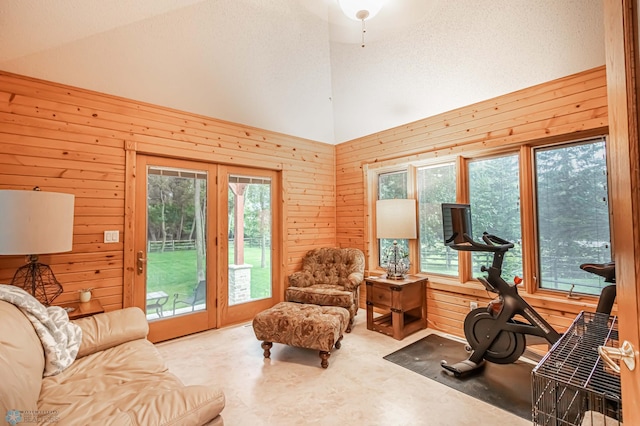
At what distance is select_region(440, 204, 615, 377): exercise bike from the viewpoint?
7.55 ft

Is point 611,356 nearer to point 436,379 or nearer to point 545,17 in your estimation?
point 436,379

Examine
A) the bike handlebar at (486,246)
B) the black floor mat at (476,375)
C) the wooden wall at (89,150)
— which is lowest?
the black floor mat at (476,375)

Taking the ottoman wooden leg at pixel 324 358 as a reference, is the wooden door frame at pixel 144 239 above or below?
above

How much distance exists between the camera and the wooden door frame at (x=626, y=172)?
0.68m

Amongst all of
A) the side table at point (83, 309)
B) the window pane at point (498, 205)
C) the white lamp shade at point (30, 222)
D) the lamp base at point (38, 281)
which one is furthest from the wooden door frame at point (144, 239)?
the window pane at point (498, 205)

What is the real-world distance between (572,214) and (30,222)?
435 cm

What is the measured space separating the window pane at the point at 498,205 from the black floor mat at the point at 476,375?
0.90 metres

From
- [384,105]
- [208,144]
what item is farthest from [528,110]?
[208,144]

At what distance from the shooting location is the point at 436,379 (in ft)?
7.85

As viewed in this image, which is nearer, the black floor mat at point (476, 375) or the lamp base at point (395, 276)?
the black floor mat at point (476, 375)

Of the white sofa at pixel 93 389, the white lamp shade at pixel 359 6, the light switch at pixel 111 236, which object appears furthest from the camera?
the light switch at pixel 111 236

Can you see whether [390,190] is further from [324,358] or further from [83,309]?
[83,309]

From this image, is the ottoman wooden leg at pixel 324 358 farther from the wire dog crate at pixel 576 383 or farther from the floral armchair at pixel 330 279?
the wire dog crate at pixel 576 383

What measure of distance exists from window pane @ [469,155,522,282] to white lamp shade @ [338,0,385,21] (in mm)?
1943
